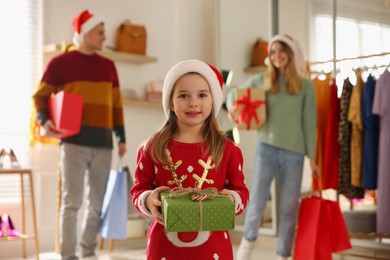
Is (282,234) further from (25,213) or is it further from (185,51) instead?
(185,51)

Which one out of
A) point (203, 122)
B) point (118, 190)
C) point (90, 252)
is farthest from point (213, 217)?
point (118, 190)

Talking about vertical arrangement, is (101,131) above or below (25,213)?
above

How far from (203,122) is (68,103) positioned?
5.89 ft

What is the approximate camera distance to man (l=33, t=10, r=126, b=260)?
3.52 m

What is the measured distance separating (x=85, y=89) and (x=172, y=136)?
195cm

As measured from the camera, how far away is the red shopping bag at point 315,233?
139 inches

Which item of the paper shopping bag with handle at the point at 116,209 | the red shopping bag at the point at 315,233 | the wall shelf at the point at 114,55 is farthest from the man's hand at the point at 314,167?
the wall shelf at the point at 114,55

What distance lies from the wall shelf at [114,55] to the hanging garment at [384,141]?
6.67 feet

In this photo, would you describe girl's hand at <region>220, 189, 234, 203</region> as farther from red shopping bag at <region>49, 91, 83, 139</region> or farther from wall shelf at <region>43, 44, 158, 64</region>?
wall shelf at <region>43, 44, 158, 64</region>

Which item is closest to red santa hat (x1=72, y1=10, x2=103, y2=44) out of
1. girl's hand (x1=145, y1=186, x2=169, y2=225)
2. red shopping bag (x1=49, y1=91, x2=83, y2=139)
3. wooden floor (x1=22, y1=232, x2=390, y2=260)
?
red shopping bag (x1=49, y1=91, x2=83, y2=139)

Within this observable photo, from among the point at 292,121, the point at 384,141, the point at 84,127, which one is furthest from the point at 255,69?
the point at 84,127

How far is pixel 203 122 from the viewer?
1.77 meters

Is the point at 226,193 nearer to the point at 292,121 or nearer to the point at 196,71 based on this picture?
the point at 196,71

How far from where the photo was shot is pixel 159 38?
204 inches
